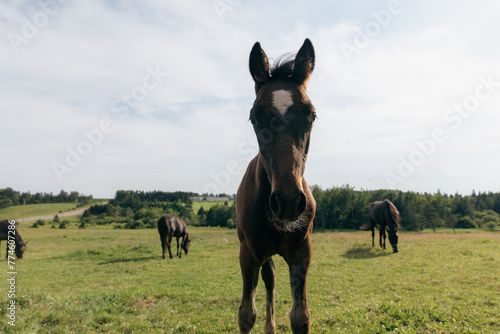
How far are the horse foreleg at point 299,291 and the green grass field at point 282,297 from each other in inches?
88.5

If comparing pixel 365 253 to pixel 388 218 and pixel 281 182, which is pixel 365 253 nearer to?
pixel 388 218

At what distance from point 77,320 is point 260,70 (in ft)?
21.4

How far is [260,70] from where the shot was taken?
107 inches

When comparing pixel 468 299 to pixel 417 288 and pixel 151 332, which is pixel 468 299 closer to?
pixel 417 288

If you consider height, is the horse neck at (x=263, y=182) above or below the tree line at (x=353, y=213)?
above

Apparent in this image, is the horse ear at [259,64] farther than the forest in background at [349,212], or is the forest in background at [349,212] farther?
the forest in background at [349,212]

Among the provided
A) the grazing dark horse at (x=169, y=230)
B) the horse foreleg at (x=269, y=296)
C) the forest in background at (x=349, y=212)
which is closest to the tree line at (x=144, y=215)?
the forest in background at (x=349, y=212)

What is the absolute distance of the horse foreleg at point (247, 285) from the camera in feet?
9.96

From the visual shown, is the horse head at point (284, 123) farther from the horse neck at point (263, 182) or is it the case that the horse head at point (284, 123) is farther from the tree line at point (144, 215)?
the tree line at point (144, 215)

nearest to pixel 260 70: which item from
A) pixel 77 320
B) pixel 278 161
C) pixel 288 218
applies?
pixel 278 161

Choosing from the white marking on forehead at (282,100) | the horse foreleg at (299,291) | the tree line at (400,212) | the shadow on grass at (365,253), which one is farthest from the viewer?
the tree line at (400,212)

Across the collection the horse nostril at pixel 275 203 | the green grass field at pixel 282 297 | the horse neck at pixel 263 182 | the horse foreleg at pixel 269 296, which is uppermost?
the horse neck at pixel 263 182

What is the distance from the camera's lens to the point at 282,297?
7.11 m

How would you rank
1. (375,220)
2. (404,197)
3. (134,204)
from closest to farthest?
(375,220) → (404,197) → (134,204)
